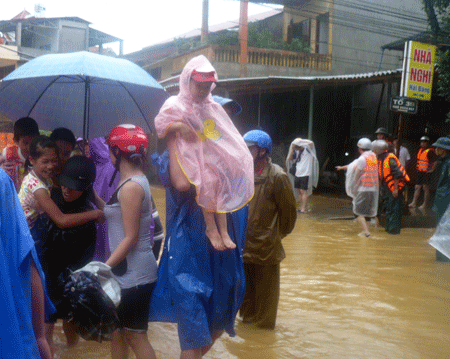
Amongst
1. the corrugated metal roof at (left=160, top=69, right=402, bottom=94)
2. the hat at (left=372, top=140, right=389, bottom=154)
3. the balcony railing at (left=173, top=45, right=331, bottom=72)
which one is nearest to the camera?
the hat at (left=372, top=140, right=389, bottom=154)

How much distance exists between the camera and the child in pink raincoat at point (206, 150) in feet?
8.93

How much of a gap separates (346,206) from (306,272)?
23.8 ft

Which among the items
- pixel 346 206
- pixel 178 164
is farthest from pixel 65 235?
pixel 346 206

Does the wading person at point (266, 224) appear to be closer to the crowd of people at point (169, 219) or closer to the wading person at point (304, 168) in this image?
the crowd of people at point (169, 219)

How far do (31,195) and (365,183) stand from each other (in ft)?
23.2

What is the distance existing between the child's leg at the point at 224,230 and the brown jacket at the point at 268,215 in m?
1.62

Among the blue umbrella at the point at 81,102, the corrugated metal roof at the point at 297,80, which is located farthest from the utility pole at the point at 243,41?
the blue umbrella at the point at 81,102

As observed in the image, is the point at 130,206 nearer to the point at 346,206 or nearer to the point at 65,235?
the point at 65,235

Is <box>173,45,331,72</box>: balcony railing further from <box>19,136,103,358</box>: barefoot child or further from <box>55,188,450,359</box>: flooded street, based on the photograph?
<box>19,136,103,358</box>: barefoot child

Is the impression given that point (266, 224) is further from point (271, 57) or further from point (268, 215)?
point (271, 57)

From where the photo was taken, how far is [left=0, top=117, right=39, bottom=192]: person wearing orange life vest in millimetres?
3855

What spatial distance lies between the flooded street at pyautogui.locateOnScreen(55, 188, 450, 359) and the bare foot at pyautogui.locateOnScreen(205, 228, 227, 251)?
1.57 m

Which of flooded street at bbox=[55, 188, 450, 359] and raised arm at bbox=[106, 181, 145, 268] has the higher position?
raised arm at bbox=[106, 181, 145, 268]

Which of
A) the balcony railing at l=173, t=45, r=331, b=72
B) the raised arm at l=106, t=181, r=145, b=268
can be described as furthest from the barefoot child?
the balcony railing at l=173, t=45, r=331, b=72
